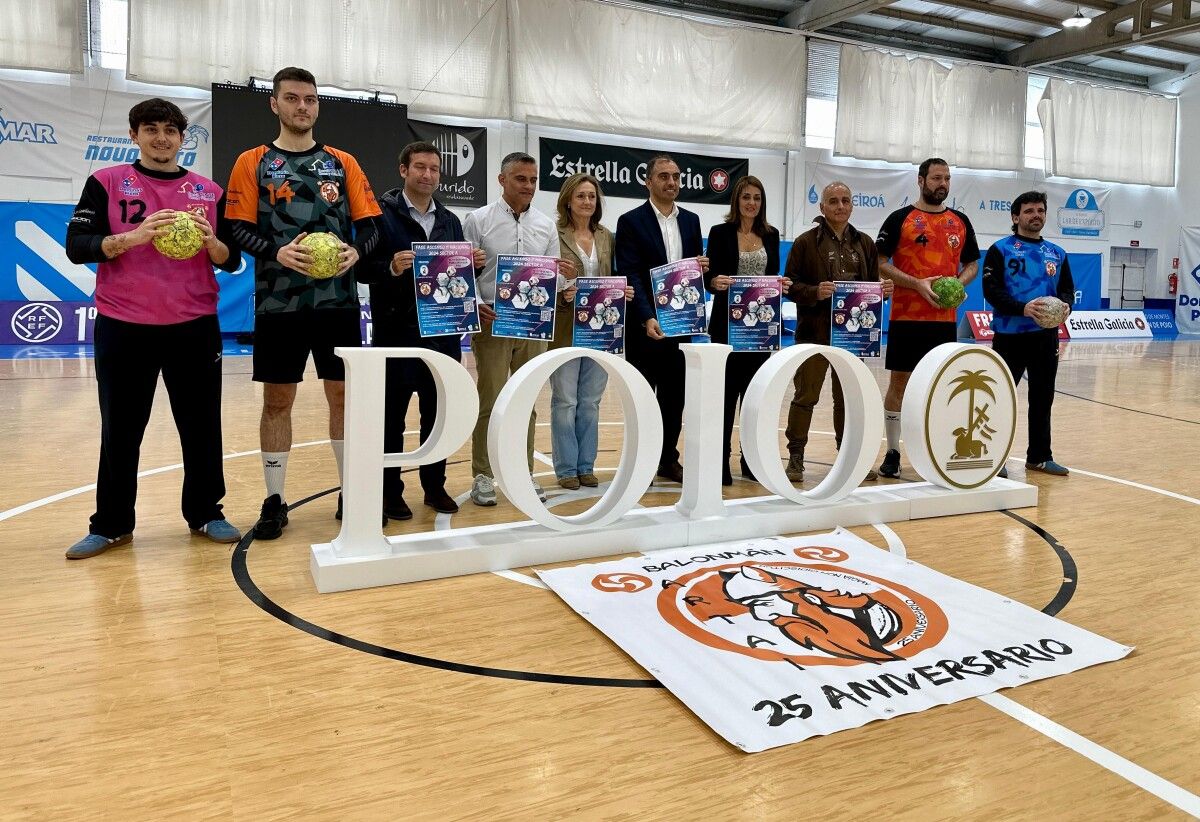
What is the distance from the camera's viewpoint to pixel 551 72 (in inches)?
492

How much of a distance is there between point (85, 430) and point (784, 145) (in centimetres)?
1192

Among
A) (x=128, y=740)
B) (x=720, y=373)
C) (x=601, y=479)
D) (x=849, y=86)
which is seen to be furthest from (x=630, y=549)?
(x=849, y=86)

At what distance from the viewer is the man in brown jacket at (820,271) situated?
439 cm

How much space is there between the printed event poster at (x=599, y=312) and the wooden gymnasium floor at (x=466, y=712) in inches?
44.6

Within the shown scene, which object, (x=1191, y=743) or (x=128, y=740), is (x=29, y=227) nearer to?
(x=128, y=740)

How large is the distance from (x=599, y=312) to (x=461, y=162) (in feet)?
30.4

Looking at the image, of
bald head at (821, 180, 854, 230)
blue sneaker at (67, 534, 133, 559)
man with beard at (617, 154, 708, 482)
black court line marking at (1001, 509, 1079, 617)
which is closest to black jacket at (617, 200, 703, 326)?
man with beard at (617, 154, 708, 482)

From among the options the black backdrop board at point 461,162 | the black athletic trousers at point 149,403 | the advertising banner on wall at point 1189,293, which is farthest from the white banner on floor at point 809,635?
the advertising banner on wall at point 1189,293

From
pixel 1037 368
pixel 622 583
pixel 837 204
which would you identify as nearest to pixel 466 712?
pixel 622 583

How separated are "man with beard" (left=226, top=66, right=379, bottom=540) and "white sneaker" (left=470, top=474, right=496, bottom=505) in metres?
0.85

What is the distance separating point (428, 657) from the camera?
2.34m

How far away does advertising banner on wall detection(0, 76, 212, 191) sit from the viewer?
10445mm

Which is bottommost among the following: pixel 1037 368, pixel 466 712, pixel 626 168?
pixel 466 712

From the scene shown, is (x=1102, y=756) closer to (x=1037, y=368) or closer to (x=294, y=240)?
(x=294, y=240)
